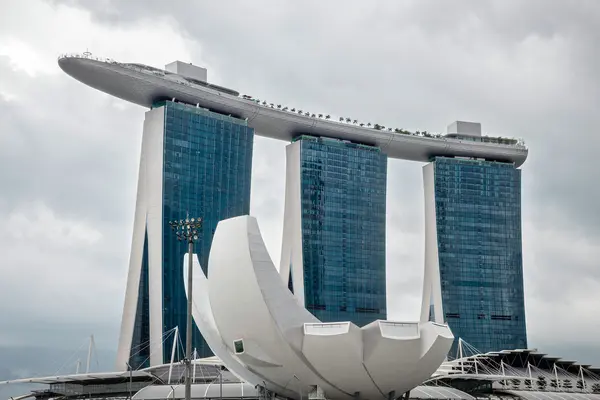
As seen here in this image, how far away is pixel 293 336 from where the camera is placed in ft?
167

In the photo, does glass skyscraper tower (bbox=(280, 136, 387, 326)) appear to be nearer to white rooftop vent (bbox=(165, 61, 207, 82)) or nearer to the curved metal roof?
white rooftop vent (bbox=(165, 61, 207, 82))

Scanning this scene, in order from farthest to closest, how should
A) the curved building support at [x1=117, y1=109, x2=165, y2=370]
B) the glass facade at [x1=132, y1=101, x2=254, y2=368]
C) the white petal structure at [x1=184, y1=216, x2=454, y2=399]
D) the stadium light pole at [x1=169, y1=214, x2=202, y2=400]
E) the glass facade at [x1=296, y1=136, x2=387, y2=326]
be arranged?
1. the glass facade at [x1=296, y1=136, x2=387, y2=326]
2. the glass facade at [x1=132, y1=101, x2=254, y2=368]
3. the curved building support at [x1=117, y1=109, x2=165, y2=370]
4. the white petal structure at [x1=184, y1=216, x2=454, y2=399]
5. the stadium light pole at [x1=169, y1=214, x2=202, y2=400]

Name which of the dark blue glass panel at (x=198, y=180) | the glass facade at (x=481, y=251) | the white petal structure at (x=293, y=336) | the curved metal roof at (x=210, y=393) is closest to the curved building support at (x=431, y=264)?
the glass facade at (x=481, y=251)

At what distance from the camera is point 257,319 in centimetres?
5041

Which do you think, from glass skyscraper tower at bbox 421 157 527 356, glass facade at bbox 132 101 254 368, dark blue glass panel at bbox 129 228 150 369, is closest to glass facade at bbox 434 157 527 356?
glass skyscraper tower at bbox 421 157 527 356

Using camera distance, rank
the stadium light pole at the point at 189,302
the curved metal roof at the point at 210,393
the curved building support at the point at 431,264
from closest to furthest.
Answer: the stadium light pole at the point at 189,302, the curved metal roof at the point at 210,393, the curved building support at the point at 431,264

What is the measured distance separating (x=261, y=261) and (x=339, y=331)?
245 inches

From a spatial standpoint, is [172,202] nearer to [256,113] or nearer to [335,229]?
[256,113]

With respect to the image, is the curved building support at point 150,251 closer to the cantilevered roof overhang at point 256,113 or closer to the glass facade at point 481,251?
the cantilevered roof overhang at point 256,113

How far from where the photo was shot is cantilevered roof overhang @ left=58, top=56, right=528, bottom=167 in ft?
318

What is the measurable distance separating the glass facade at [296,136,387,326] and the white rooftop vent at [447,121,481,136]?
562 inches

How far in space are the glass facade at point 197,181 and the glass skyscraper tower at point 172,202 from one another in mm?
115

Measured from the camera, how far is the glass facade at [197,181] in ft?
324

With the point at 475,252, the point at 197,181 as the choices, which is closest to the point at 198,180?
the point at 197,181
